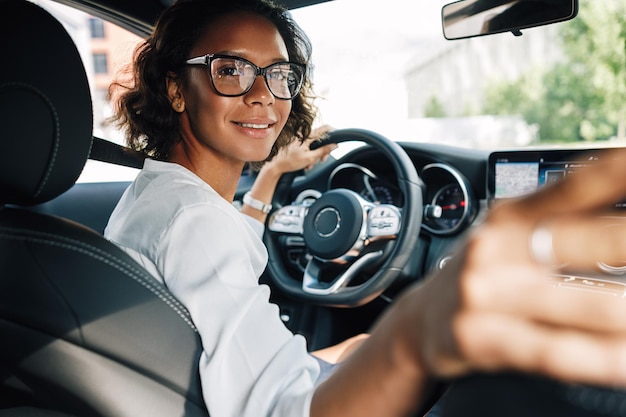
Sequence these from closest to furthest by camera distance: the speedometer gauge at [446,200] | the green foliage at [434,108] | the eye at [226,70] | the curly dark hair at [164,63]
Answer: the eye at [226,70]
the curly dark hair at [164,63]
the speedometer gauge at [446,200]
the green foliage at [434,108]

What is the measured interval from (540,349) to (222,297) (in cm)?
72

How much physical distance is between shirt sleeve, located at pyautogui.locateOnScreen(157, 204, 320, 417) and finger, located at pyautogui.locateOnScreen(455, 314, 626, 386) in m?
0.49

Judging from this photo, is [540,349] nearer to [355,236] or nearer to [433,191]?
[355,236]

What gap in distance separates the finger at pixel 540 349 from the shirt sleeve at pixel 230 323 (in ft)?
1.62

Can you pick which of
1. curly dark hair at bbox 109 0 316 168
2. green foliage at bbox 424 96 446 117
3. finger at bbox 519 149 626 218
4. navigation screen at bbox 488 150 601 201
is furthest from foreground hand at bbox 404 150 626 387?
green foliage at bbox 424 96 446 117

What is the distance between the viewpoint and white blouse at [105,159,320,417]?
1.08 meters

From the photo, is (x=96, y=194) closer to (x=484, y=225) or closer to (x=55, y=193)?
(x=55, y=193)

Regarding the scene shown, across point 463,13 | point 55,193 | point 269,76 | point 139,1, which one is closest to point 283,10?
point 269,76

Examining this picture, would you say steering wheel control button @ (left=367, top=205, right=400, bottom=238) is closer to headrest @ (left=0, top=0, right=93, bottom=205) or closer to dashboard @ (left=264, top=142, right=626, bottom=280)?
dashboard @ (left=264, top=142, right=626, bottom=280)

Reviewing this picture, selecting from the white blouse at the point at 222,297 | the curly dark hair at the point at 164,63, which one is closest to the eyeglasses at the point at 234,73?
the curly dark hair at the point at 164,63

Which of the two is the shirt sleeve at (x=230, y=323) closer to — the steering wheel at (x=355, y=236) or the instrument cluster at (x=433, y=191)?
the steering wheel at (x=355, y=236)

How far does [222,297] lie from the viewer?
1.15 m

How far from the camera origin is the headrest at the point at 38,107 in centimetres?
114

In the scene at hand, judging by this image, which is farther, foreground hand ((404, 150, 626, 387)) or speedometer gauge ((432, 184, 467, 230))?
speedometer gauge ((432, 184, 467, 230))
